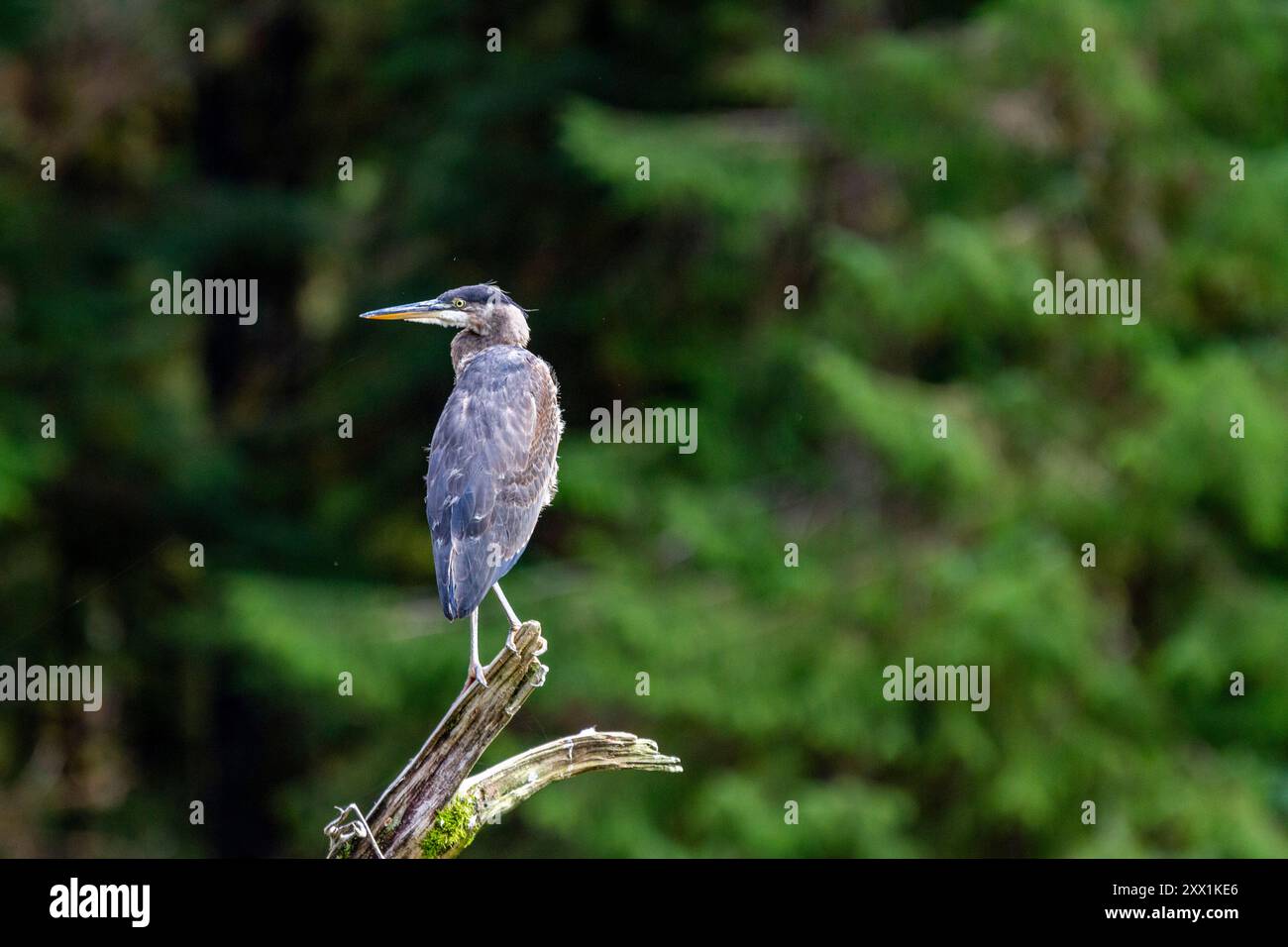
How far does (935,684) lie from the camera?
12828 mm

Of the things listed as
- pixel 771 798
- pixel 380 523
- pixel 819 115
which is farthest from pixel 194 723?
pixel 819 115

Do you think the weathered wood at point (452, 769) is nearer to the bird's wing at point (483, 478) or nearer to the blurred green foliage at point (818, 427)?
the bird's wing at point (483, 478)

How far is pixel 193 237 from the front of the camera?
59.5ft

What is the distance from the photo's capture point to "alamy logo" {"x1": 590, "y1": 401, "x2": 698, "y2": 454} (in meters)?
13.9

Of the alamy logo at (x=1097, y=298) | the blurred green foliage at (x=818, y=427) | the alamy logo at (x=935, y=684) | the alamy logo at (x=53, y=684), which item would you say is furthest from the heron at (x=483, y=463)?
the alamy logo at (x=53, y=684)

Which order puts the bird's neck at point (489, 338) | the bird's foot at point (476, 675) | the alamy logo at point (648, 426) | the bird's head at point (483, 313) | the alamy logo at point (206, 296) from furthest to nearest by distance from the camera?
the alamy logo at point (206, 296), the alamy logo at point (648, 426), the bird's neck at point (489, 338), the bird's head at point (483, 313), the bird's foot at point (476, 675)

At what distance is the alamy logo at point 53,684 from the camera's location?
17.9 metres

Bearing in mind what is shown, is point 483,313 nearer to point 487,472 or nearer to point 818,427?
point 487,472

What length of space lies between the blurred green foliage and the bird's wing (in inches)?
232

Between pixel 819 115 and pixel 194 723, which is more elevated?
pixel 819 115

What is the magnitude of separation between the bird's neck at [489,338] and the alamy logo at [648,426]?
8.03 m

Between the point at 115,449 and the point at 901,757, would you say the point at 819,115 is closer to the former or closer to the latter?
the point at 901,757
